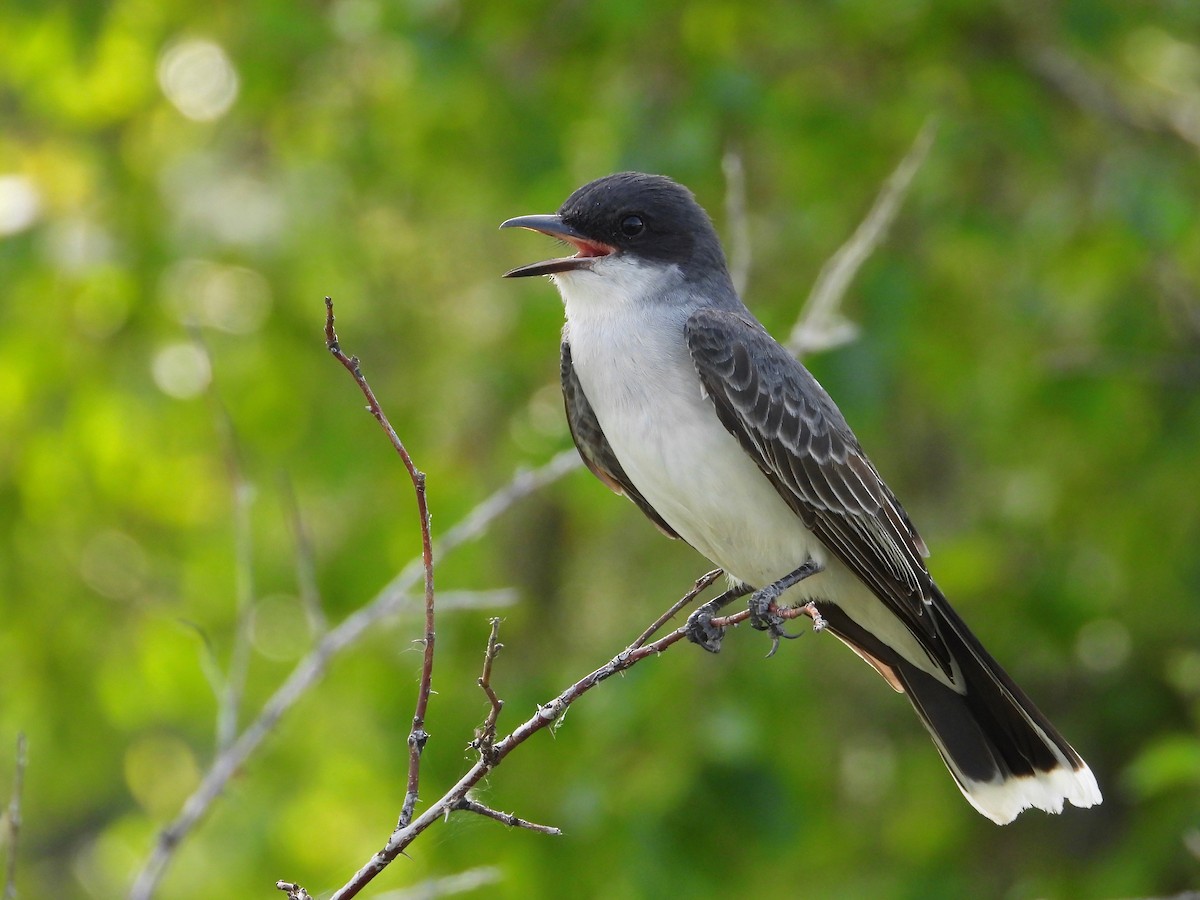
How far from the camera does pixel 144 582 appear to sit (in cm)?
734

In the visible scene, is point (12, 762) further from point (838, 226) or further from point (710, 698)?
point (838, 226)

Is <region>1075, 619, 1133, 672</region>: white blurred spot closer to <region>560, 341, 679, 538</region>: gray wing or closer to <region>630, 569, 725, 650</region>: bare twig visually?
<region>560, 341, 679, 538</region>: gray wing

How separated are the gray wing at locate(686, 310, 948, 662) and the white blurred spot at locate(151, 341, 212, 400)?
328cm

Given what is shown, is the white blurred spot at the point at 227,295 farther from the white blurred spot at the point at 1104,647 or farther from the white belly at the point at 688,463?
the white blurred spot at the point at 1104,647

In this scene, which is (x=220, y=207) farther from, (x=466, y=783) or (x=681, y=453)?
(x=466, y=783)

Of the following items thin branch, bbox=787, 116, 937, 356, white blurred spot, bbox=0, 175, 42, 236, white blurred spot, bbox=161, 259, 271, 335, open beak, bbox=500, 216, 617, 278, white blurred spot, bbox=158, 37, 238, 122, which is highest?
white blurred spot, bbox=158, 37, 238, 122

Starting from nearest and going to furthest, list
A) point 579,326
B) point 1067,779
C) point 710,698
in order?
1. point 1067,779
2. point 579,326
3. point 710,698

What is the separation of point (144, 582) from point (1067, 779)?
4.86 m

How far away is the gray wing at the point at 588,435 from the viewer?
4273 millimetres

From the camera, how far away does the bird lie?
4.02 m

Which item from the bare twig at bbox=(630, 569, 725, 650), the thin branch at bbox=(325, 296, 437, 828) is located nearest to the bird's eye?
the bare twig at bbox=(630, 569, 725, 650)

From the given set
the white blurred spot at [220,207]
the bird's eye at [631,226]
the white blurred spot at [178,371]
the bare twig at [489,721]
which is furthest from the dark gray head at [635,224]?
the white blurred spot at [178,371]

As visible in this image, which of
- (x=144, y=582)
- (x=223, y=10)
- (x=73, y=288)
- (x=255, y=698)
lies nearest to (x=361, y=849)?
(x=255, y=698)

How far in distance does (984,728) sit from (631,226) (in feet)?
5.86
